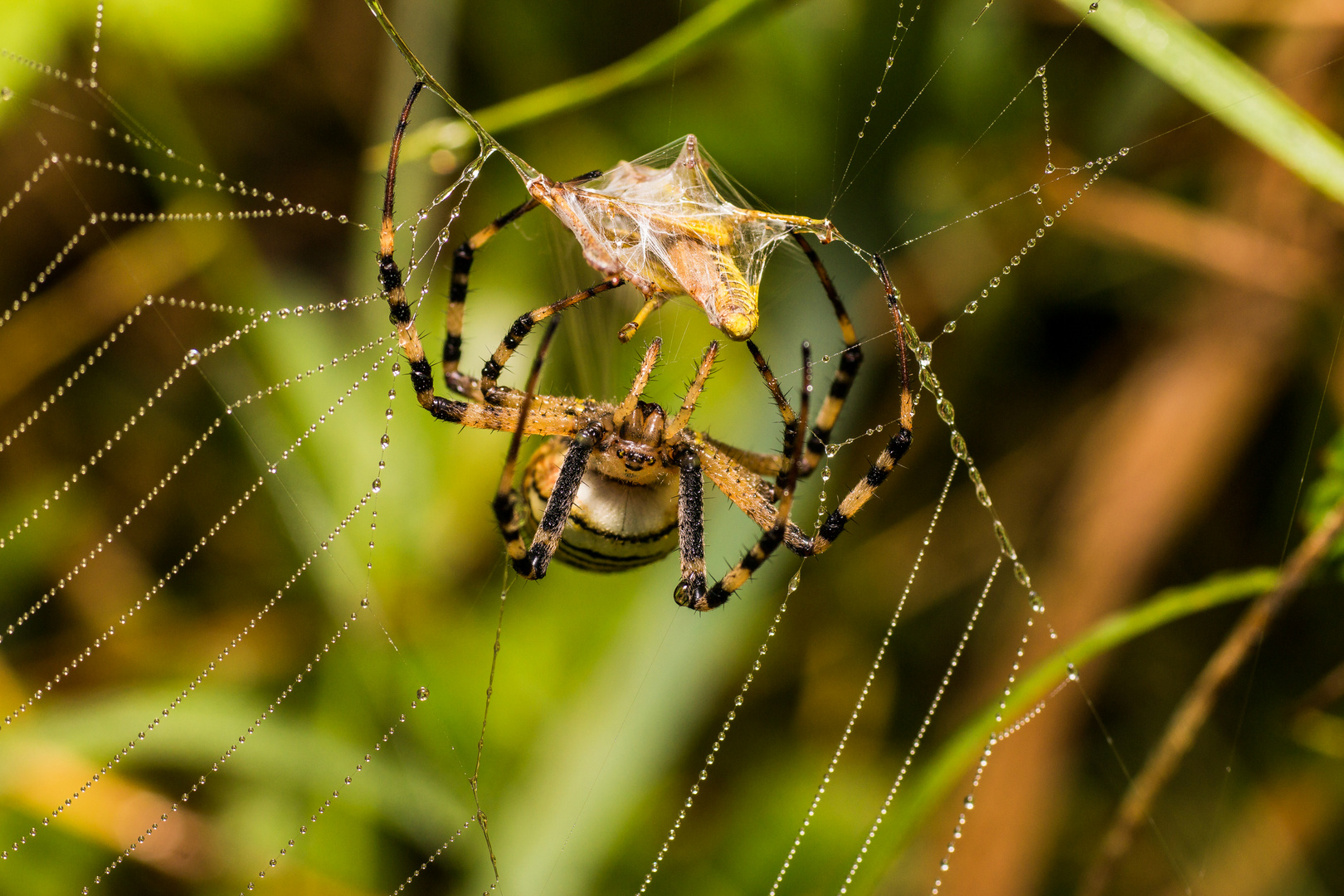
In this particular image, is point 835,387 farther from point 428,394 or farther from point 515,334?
point 428,394

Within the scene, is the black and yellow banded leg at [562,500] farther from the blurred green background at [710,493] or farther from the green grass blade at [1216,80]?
the green grass blade at [1216,80]

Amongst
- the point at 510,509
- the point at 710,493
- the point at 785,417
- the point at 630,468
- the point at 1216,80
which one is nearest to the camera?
the point at 1216,80

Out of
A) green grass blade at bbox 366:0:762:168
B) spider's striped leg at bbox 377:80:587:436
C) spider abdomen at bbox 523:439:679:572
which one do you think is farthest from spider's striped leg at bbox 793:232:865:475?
spider's striped leg at bbox 377:80:587:436

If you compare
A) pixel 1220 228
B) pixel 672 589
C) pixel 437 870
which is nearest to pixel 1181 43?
pixel 1220 228

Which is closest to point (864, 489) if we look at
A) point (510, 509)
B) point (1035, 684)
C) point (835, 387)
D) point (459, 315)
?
point (835, 387)

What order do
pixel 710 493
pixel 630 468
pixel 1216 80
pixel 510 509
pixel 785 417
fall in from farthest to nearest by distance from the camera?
pixel 710 493, pixel 630 468, pixel 785 417, pixel 510 509, pixel 1216 80

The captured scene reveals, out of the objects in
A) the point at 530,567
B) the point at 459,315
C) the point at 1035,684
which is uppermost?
the point at 459,315

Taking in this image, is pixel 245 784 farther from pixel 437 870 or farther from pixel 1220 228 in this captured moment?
pixel 1220 228

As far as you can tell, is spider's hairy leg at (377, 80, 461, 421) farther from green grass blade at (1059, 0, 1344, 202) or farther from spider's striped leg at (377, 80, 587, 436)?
green grass blade at (1059, 0, 1344, 202)
